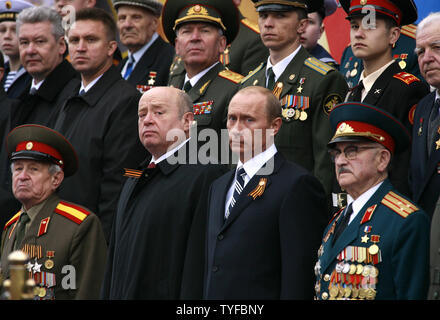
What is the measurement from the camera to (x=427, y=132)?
696cm

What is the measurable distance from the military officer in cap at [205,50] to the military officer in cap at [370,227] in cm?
161

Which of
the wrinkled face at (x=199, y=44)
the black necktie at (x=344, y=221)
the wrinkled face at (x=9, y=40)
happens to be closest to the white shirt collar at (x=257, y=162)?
the black necktie at (x=344, y=221)

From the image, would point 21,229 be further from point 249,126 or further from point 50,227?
point 249,126

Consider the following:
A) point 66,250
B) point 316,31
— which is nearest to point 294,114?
point 66,250

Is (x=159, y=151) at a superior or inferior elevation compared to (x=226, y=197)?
superior

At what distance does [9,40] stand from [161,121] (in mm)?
Result: 4609

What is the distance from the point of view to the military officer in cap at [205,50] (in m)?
7.95

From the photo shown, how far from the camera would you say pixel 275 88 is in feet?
25.3

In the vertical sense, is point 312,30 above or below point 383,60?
above
